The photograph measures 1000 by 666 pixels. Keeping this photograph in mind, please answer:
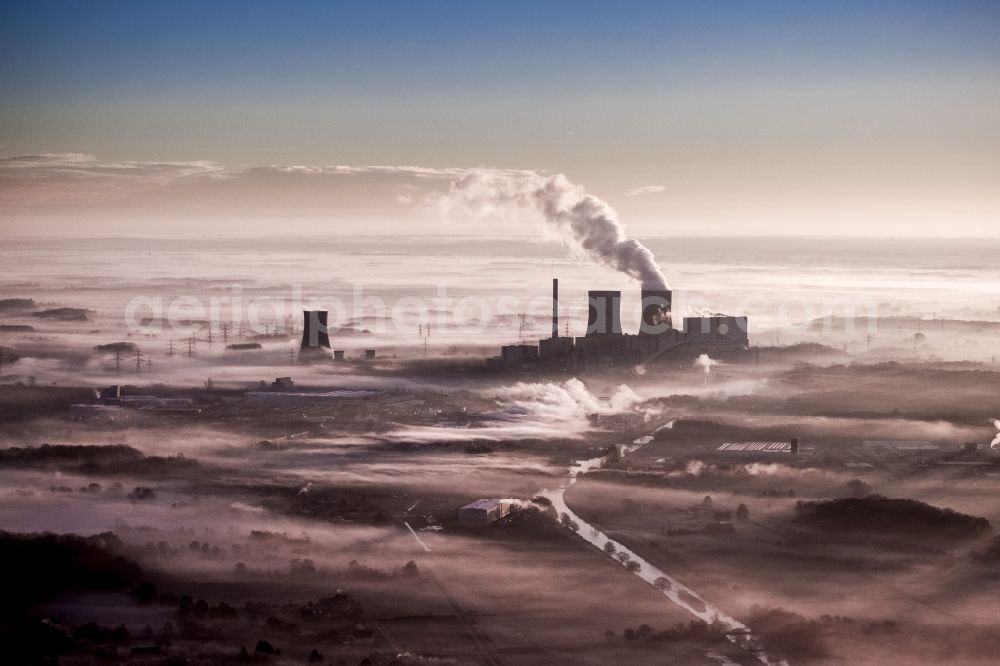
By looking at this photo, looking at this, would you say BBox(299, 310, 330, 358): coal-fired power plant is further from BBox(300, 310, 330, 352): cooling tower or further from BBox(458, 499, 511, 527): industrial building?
BBox(458, 499, 511, 527): industrial building

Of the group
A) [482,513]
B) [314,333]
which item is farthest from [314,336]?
[482,513]

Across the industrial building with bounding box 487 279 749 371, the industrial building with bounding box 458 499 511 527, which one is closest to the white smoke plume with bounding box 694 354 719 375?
the industrial building with bounding box 487 279 749 371

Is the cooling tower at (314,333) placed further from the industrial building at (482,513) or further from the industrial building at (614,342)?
the industrial building at (482,513)

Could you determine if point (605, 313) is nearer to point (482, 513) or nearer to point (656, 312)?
point (656, 312)

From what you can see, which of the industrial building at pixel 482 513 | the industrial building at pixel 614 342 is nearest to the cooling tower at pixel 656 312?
the industrial building at pixel 614 342

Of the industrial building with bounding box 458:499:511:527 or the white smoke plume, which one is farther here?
the white smoke plume

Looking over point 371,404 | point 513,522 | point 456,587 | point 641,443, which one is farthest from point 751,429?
point 456,587

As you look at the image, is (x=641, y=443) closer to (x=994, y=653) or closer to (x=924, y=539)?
(x=924, y=539)
